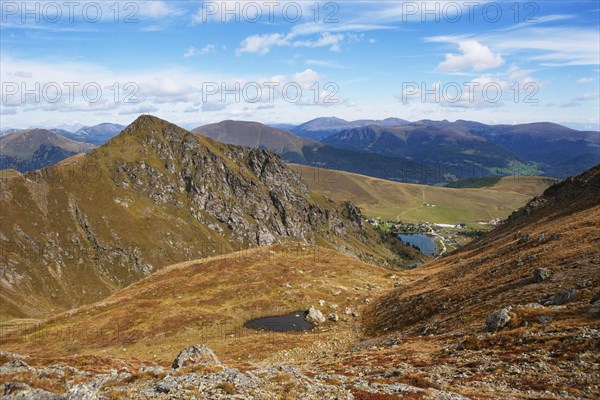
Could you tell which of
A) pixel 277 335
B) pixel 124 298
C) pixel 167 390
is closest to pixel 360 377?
pixel 167 390

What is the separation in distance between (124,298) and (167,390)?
84.4 m

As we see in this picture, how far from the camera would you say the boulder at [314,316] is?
77500mm

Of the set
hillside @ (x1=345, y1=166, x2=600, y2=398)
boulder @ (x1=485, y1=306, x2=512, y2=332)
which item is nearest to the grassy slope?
hillside @ (x1=345, y1=166, x2=600, y2=398)

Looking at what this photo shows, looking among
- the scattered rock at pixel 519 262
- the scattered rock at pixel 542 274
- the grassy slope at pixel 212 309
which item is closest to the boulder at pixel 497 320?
the scattered rock at pixel 542 274

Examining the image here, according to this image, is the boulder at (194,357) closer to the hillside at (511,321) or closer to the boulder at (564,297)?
the hillside at (511,321)

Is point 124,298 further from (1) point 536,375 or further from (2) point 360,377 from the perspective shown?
(1) point 536,375

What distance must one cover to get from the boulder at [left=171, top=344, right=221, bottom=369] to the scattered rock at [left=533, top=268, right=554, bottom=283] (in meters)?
43.2

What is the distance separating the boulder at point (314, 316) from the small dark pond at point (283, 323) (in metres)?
0.95

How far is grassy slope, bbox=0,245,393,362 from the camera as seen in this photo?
69750 millimetres

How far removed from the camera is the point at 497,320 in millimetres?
41500

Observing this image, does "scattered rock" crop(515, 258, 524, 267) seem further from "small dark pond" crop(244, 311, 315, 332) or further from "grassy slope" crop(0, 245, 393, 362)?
"small dark pond" crop(244, 311, 315, 332)

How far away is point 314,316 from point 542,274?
140ft

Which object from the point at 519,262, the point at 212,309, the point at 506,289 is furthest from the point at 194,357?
the point at 519,262

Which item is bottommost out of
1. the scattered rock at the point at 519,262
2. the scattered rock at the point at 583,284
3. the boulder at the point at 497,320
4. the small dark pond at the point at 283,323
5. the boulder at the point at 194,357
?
the small dark pond at the point at 283,323
